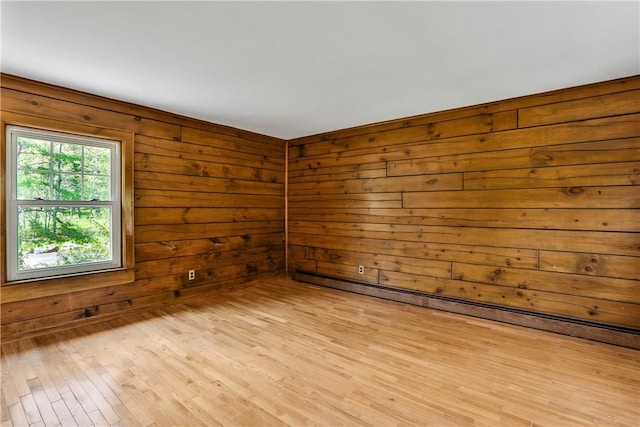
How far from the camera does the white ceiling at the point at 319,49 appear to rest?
178 centimetres

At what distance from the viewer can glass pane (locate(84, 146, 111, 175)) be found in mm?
3168

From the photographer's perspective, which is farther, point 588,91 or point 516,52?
point 588,91

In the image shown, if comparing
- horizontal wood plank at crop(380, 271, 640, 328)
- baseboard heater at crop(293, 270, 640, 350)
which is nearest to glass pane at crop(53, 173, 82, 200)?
baseboard heater at crop(293, 270, 640, 350)

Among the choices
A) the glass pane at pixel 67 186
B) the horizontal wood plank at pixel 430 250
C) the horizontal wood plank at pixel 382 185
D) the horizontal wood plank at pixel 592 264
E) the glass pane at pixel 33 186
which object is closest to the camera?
the horizontal wood plank at pixel 592 264

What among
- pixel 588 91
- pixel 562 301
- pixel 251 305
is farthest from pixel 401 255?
pixel 588 91

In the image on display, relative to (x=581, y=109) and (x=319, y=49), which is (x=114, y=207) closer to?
(x=319, y=49)

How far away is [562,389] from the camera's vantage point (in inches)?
79.4

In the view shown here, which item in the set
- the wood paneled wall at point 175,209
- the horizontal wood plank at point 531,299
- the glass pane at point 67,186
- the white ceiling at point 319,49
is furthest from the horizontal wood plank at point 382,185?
the glass pane at point 67,186

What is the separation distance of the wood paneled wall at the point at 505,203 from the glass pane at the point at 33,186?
320cm

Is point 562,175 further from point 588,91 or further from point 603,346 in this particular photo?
point 603,346

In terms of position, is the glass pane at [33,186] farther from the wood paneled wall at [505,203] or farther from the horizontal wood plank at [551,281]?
the horizontal wood plank at [551,281]

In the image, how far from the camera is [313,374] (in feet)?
7.22

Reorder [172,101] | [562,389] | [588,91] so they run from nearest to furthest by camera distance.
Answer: [562,389] → [588,91] → [172,101]

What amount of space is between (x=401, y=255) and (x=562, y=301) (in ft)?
5.33
